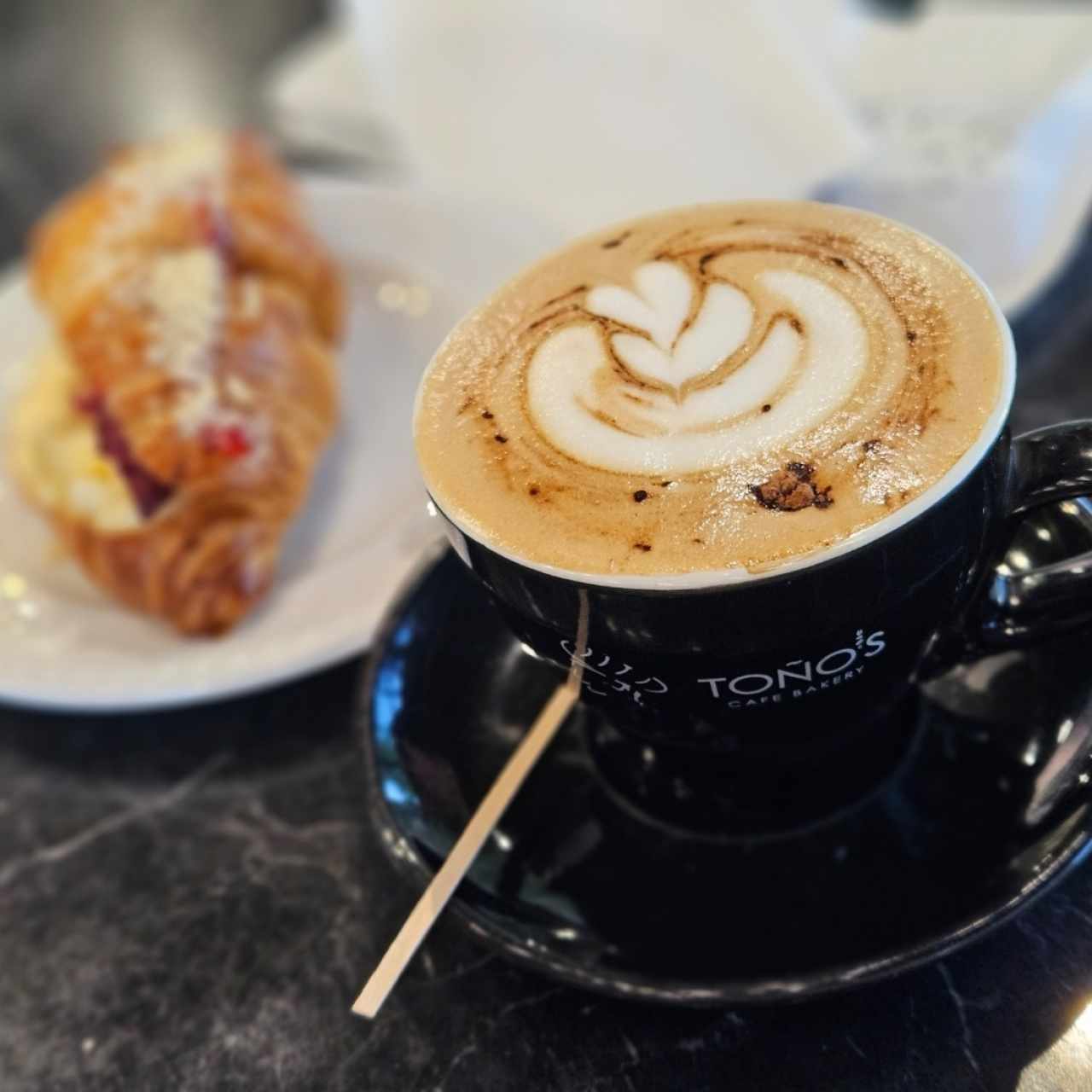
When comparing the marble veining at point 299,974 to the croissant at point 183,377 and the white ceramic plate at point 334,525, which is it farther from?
the croissant at point 183,377

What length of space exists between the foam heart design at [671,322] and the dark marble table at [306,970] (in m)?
0.32

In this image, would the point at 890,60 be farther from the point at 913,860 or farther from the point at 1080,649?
the point at 913,860

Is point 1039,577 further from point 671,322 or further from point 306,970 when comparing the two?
point 306,970

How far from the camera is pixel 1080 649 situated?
0.64 m

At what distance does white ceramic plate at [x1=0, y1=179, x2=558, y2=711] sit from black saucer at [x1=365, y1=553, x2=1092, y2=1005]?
0.20m

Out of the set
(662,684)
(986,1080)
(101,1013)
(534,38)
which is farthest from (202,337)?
(986,1080)

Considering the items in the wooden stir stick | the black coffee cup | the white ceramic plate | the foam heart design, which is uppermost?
the foam heart design

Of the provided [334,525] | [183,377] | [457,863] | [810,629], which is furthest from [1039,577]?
[183,377]

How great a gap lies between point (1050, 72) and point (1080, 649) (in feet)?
3.09

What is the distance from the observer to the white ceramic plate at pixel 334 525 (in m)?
0.88

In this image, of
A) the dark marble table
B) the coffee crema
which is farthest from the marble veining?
the coffee crema

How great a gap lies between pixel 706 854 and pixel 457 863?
0.14 metres

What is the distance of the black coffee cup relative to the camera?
478 mm

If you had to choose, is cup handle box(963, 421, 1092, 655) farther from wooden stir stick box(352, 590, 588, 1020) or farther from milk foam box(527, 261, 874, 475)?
wooden stir stick box(352, 590, 588, 1020)
